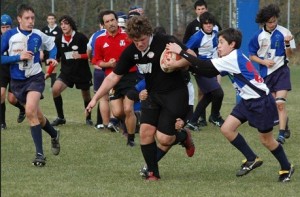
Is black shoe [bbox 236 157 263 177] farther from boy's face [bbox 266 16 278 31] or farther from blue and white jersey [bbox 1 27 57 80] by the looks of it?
boy's face [bbox 266 16 278 31]

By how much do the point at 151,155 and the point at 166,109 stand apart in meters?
0.48

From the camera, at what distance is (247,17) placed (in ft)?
53.5

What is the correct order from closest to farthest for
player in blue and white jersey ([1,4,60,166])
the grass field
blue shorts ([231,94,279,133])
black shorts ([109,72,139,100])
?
the grass field → blue shorts ([231,94,279,133]) → player in blue and white jersey ([1,4,60,166]) → black shorts ([109,72,139,100])

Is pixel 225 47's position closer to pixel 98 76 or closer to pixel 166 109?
pixel 166 109

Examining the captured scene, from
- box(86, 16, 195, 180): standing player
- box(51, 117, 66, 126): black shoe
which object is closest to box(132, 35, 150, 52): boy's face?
box(86, 16, 195, 180): standing player

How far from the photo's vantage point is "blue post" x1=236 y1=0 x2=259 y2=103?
53.4ft

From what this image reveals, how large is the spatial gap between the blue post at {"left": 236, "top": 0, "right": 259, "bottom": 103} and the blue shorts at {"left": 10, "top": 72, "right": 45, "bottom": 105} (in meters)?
7.21

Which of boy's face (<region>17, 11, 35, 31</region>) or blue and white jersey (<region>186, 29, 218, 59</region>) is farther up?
boy's face (<region>17, 11, 35, 31</region>)

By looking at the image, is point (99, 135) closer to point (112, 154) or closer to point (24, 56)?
point (112, 154)

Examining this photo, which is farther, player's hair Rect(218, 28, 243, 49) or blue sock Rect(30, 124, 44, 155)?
blue sock Rect(30, 124, 44, 155)

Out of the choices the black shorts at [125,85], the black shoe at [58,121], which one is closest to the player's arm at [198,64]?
the black shorts at [125,85]

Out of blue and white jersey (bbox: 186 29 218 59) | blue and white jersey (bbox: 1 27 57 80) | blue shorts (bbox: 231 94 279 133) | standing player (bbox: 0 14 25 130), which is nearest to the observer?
blue shorts (bbox: 231 94 279 133)

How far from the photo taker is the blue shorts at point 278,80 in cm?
1130

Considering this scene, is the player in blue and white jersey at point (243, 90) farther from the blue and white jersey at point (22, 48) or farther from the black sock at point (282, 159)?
the blue and white jersey at point (22, 48)
